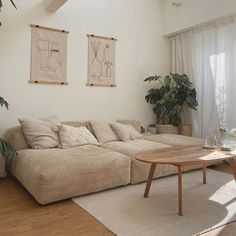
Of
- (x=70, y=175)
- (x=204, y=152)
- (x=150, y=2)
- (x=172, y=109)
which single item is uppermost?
(x=150, y=2)

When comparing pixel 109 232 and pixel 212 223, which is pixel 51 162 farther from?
pixel 212 223

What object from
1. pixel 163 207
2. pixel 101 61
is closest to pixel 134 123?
pixel 101 61

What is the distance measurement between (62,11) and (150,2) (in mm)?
1786

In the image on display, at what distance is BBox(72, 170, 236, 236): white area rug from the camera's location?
195cm

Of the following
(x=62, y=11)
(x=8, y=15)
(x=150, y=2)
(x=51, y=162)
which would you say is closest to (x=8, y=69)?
(x=8, y=15)

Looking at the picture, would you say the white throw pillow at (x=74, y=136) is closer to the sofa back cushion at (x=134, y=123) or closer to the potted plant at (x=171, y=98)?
the sofa back cushion at (x=134, y=123)

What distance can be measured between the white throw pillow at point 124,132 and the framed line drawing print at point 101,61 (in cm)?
80

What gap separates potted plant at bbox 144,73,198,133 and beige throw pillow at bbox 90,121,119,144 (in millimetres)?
1127

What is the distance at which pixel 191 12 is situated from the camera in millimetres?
4246

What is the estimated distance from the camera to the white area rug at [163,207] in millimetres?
1951

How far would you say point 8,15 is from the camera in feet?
11.1

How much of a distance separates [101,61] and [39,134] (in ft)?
5.49

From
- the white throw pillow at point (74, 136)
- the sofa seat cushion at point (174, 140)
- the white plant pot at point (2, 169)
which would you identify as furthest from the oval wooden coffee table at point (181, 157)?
the white plant pot at point (2, 169)

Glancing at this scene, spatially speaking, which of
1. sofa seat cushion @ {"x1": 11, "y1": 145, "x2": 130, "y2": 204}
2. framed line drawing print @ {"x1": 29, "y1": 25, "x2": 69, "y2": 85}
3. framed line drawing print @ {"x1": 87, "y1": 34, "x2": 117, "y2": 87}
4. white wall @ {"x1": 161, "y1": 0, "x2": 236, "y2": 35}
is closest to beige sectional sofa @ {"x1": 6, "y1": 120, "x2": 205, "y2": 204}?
sofa seat cushion @ {"x1": 11, "y1": 145, "x2": 130, "y2": 204}
